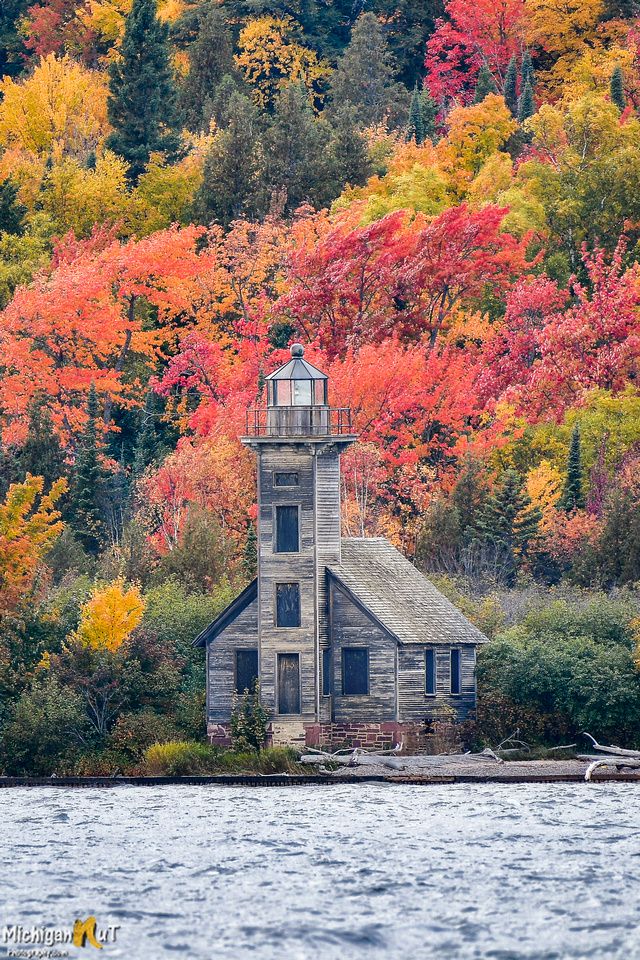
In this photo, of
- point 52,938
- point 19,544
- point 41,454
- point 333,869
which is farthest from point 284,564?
point 41,454

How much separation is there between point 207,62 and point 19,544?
6887cm

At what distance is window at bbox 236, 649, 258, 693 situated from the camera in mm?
72125

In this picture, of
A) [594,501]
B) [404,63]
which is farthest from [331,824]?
[404,63]

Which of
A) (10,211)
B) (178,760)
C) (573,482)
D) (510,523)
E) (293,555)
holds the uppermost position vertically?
(10,211)

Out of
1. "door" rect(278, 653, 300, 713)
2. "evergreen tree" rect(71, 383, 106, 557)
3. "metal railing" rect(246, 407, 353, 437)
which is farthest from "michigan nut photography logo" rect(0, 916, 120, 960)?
"evergreen tree" rect(71, 383, 106, 557)

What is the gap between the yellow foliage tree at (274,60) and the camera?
143750 millimetres

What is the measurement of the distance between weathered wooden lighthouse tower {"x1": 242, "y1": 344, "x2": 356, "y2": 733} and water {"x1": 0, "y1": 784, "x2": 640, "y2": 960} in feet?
13.0

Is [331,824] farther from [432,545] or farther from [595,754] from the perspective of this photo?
[432,545]

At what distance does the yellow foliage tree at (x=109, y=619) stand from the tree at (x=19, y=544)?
8.94 feet

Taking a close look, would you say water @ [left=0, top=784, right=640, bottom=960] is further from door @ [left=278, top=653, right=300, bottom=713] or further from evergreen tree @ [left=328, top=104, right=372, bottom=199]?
evergreen tree @ [left=328, top=104, right=372, bottom=199]

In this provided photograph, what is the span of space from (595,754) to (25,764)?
55.2 feet

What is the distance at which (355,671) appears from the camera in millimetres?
72312

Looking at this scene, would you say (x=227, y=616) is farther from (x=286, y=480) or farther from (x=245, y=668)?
(x=286, y=480)

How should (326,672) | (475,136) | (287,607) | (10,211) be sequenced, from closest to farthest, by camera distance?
(287,607), (326,672), (10,211), (475,136)
